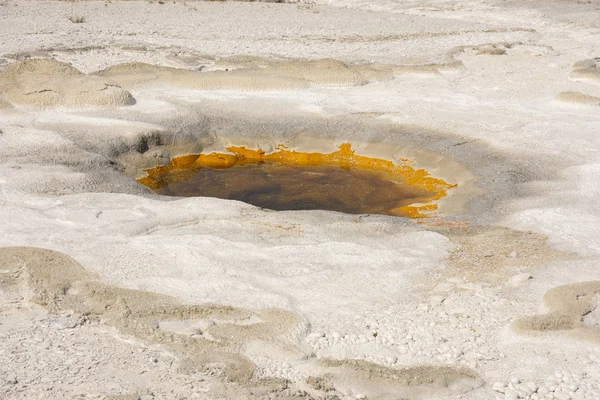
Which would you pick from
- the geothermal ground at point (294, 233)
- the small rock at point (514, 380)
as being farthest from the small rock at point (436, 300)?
the small rock at point (514, 380)

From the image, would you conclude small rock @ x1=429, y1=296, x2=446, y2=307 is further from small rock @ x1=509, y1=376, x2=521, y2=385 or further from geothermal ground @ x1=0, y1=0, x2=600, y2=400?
small rock @ x1=509, y1=376, x2=521, y2=385

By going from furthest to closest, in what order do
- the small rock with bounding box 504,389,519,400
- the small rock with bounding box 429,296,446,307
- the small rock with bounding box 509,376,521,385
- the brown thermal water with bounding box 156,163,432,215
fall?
the brown thermal water with bounding box 156,163,432,215 → the small rock with bounding box 429,296,446,307 → the small rock with bounding box 509,376,521,385 → the small rock with bounding box 504,389,519,400

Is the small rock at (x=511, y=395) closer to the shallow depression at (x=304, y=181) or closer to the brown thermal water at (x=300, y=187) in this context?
the shallow depression at (x=304, y=181)

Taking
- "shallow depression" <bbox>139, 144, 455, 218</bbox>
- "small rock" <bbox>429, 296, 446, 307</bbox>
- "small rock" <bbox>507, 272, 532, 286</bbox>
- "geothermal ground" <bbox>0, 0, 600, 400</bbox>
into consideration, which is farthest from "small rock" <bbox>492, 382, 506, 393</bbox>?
"shallow depression" <bbox>139, 144, 455, 218</bbox>

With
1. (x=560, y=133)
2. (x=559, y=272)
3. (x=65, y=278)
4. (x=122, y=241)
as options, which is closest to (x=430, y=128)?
(x=560, y=133)

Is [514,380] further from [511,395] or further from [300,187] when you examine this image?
[300,187]

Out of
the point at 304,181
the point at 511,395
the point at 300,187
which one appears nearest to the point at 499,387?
the point at 511,395

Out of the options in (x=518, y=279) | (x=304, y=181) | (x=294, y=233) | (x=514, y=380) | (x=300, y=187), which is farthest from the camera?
(x=304, y=181)
